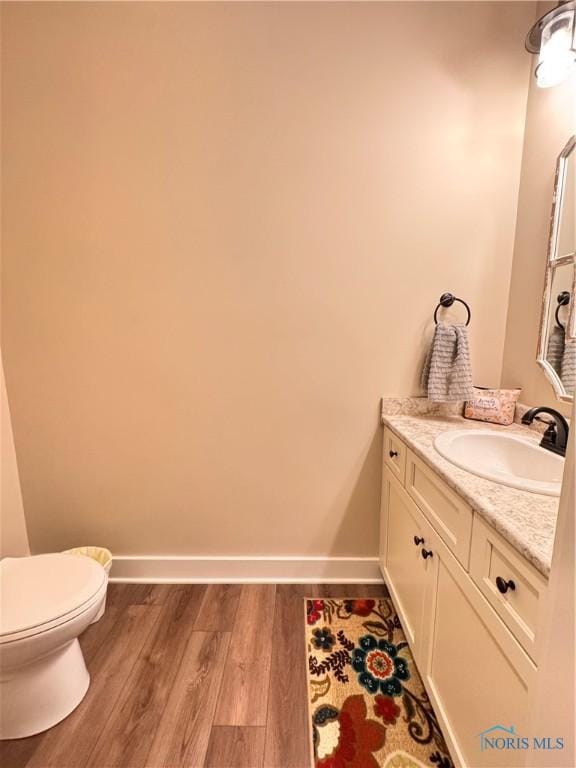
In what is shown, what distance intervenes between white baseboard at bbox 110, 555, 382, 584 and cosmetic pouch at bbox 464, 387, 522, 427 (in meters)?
0.88

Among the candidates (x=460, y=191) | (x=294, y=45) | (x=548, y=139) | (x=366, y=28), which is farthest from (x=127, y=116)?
(x=548, y=139)

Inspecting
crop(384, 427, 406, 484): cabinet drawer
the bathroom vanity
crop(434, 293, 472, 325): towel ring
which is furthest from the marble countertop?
crop(434, 293, 472, 325): towel ring

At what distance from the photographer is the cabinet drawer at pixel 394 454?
143 centimetres

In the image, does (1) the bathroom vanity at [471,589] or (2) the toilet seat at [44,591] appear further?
(2) the toilet seat at [44,591]

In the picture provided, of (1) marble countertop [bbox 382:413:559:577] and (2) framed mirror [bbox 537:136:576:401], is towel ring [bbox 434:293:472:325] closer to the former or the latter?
(2) framed mirror [bbox 537:136:576:401]

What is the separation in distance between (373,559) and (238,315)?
1.36m

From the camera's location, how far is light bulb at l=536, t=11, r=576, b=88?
1168mm

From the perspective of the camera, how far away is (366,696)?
4.06ft

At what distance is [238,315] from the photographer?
1.61 m

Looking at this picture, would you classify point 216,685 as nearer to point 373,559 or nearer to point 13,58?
point 373,559

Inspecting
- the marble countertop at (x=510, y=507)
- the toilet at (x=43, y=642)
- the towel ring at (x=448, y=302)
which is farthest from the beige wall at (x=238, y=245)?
the marble countertop at (x=510, y=507)

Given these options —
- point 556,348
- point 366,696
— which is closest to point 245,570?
point 366,696

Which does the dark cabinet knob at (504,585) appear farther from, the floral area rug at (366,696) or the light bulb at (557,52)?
the light bulb at (557,52)

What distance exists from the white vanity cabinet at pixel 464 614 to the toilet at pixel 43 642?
3.59 feet
